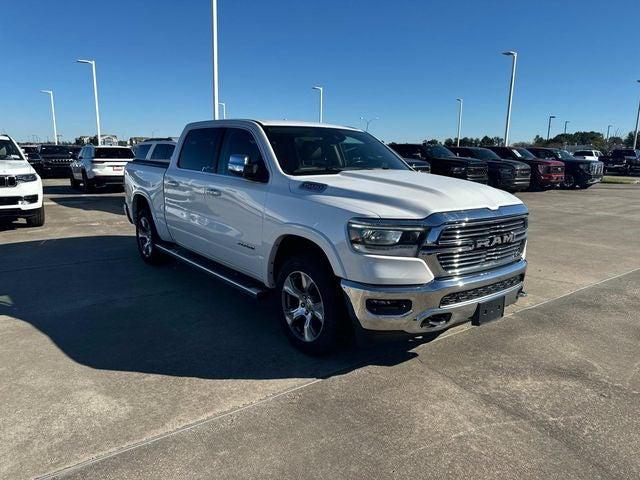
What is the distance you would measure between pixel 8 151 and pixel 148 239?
5413 mm

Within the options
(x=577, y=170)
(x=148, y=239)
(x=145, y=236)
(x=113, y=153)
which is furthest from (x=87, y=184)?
(x=577, y=170)

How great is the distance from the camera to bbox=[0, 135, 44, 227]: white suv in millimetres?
9000

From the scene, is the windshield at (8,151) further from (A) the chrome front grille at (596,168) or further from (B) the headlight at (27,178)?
(A) the chrome front grille at (596,168)

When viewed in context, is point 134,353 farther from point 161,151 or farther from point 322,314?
point 161,151

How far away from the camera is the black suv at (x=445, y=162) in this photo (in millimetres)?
17703

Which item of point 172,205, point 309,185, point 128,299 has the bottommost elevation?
point 128,299

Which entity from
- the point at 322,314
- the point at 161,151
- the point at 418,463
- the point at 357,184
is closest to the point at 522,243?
the point at 357,184

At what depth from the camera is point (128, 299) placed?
17.9ft

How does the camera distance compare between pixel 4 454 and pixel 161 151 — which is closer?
pixel 4 454

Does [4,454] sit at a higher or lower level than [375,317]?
lower

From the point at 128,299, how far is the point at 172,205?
1.26m

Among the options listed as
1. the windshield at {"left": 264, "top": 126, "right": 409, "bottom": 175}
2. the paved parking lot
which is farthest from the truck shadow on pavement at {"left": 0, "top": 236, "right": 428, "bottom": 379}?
the windshield at {"left": 264, "top": 126, "right": 409, "bottom": 175}

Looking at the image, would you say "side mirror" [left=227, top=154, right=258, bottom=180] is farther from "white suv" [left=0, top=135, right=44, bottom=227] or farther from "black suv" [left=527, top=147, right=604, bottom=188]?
"black suv" [left=527, top=147, right=604, bottom=188]

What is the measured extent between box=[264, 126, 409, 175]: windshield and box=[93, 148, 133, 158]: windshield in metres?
13.8
